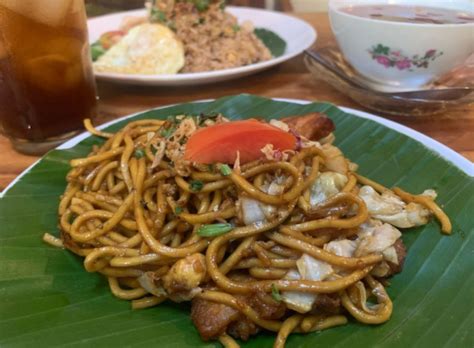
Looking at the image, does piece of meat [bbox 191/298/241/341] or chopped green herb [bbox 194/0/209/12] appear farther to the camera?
chopped green herb [bbox 194/0/209/12]

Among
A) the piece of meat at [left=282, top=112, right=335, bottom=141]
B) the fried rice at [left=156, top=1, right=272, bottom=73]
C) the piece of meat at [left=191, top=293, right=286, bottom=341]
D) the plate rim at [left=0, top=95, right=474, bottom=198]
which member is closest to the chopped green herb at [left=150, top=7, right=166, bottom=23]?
the fried rice at [left=156, top=1, right=272, bottom=73]

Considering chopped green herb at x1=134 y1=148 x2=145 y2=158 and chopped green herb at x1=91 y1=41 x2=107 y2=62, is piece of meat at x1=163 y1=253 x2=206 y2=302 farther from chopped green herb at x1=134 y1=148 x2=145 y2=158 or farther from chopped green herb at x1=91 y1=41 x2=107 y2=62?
chopped green herb at x1=91 y1=41 x2=107 y2=62

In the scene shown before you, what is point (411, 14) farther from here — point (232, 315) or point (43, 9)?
point (232, 315)

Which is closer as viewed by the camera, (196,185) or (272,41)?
(196,185)

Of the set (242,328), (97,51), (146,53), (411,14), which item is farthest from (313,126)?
(97,51)

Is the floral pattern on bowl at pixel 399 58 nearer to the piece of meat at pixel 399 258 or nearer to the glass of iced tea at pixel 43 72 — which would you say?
→ the piece of meat at pixel 399 258

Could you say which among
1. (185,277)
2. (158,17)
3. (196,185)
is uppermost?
(196,185)

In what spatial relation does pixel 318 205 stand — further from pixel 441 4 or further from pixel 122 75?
pixel 441 4
